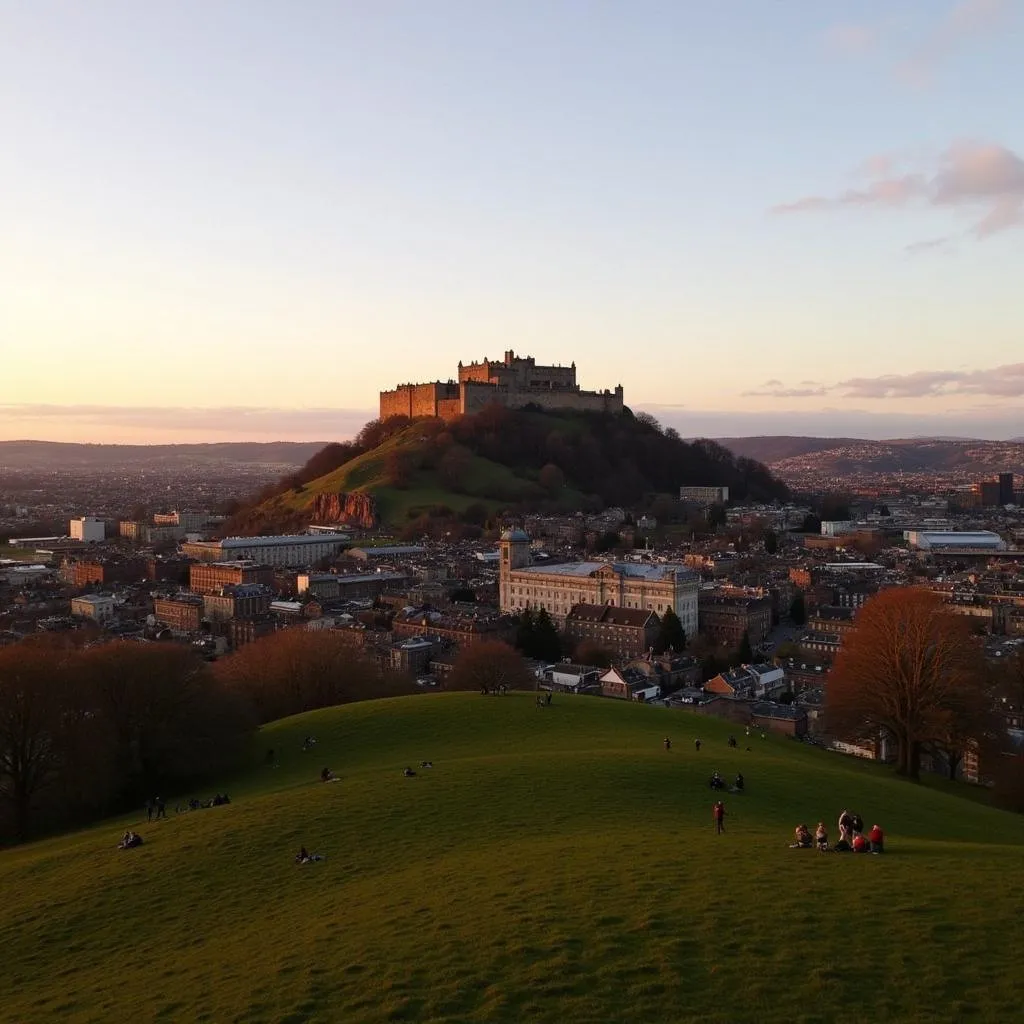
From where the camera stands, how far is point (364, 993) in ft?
37.4

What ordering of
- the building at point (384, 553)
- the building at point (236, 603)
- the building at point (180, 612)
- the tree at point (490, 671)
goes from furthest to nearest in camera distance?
the building at point (384, 553), the building at point (236, 603), the building at point (180, 612), the tree at point (490, 671)

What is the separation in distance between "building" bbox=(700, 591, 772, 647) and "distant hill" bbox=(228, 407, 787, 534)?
58788 mm

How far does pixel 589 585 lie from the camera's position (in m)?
88.1

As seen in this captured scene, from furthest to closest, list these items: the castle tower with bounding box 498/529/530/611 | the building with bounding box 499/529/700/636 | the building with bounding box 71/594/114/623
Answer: the castle tower with bounding box 498/529/530/611
the building with bounding box 71/594/114/623
the building with bounding box 499/529/700/636

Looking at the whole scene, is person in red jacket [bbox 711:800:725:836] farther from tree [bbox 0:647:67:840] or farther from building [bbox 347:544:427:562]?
building [bbox 347:544:427:562]

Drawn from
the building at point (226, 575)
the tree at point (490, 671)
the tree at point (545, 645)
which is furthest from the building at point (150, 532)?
the tree at point (490, 671)

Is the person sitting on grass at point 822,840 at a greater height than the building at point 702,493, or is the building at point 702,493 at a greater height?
the building at point 702,493

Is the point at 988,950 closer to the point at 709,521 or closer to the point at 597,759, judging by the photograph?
the point at 597,759

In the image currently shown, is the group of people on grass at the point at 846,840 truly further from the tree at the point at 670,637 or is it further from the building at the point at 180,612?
the building at the point at 180,612

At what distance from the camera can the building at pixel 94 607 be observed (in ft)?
279

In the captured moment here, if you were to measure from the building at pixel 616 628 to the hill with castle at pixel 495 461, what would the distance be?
55.2 meters

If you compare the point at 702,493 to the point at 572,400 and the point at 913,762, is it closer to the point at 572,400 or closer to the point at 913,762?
the point at 572,400

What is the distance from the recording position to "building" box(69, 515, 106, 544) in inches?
6083

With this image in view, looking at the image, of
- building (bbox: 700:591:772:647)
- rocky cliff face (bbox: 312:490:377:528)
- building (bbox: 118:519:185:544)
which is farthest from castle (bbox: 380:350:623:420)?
building (bbox: 700:591:772:647)
